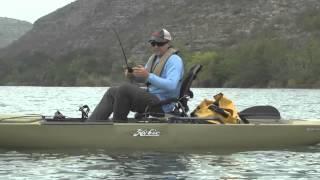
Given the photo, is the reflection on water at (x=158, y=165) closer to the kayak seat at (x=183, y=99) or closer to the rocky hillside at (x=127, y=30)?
the kayak seat at (x=183, y=99)

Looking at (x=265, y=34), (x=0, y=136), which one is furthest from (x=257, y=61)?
(x=0, y=136)

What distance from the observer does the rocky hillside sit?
132 meters

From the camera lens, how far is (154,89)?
1062 centimetres

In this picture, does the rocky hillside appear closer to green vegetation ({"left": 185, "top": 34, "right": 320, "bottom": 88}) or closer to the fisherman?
green vegetation ({"left": 185, "top": 34, "right": 320, "bottom": 88})

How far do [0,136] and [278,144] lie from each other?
4.35 m

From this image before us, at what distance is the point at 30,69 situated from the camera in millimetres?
178000

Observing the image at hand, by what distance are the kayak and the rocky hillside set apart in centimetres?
9989

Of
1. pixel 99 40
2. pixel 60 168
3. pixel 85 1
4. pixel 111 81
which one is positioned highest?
→ pixel 85 1

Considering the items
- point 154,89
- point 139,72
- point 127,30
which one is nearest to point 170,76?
point 154,89

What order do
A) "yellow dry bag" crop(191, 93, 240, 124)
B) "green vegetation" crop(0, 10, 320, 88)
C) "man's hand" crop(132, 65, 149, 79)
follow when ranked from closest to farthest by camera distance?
"man's hand" crop(132, 65, 149, 79)
"yellow dry bag" crop(191, 93, 240, 124)
"green vegetation" crop(0, 10, 320, 88)

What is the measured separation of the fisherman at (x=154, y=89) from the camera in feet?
33.9

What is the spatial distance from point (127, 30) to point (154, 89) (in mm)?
143045

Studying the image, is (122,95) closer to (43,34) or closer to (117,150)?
(117,150)

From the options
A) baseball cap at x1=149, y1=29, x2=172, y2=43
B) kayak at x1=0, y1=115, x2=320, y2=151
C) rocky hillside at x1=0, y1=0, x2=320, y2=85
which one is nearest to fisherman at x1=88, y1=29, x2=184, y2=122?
baseball cap at x1=149, y1=29, x2=172, y2=43
